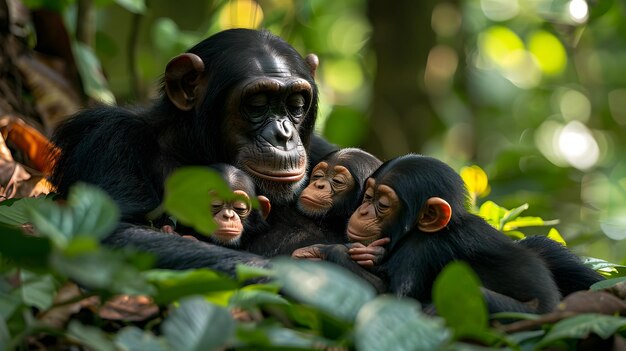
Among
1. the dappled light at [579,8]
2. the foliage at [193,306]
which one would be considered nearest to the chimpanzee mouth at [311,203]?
the foliage at [193,306]

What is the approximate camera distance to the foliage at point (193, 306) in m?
2.62

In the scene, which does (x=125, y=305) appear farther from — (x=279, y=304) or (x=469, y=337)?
(x=469, y=337)

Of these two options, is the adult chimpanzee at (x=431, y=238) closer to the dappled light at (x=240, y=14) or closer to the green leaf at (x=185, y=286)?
the green leaf at (x=185, y=286)

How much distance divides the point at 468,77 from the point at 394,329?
31.4ft

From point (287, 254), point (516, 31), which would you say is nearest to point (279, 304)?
point (287, 254)

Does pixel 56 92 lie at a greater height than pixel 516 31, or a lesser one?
lesser

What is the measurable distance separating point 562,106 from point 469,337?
11060mm

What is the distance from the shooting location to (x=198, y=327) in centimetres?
262

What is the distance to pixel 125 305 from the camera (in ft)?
10.8

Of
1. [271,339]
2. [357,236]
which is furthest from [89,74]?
[271,339]

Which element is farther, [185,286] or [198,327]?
[185,286]

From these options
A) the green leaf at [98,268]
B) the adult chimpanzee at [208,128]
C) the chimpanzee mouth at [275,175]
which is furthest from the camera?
the chimpanzee mouth at [275,175]

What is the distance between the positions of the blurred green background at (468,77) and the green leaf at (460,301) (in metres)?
3.26

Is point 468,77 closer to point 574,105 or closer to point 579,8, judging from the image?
point 574,105
